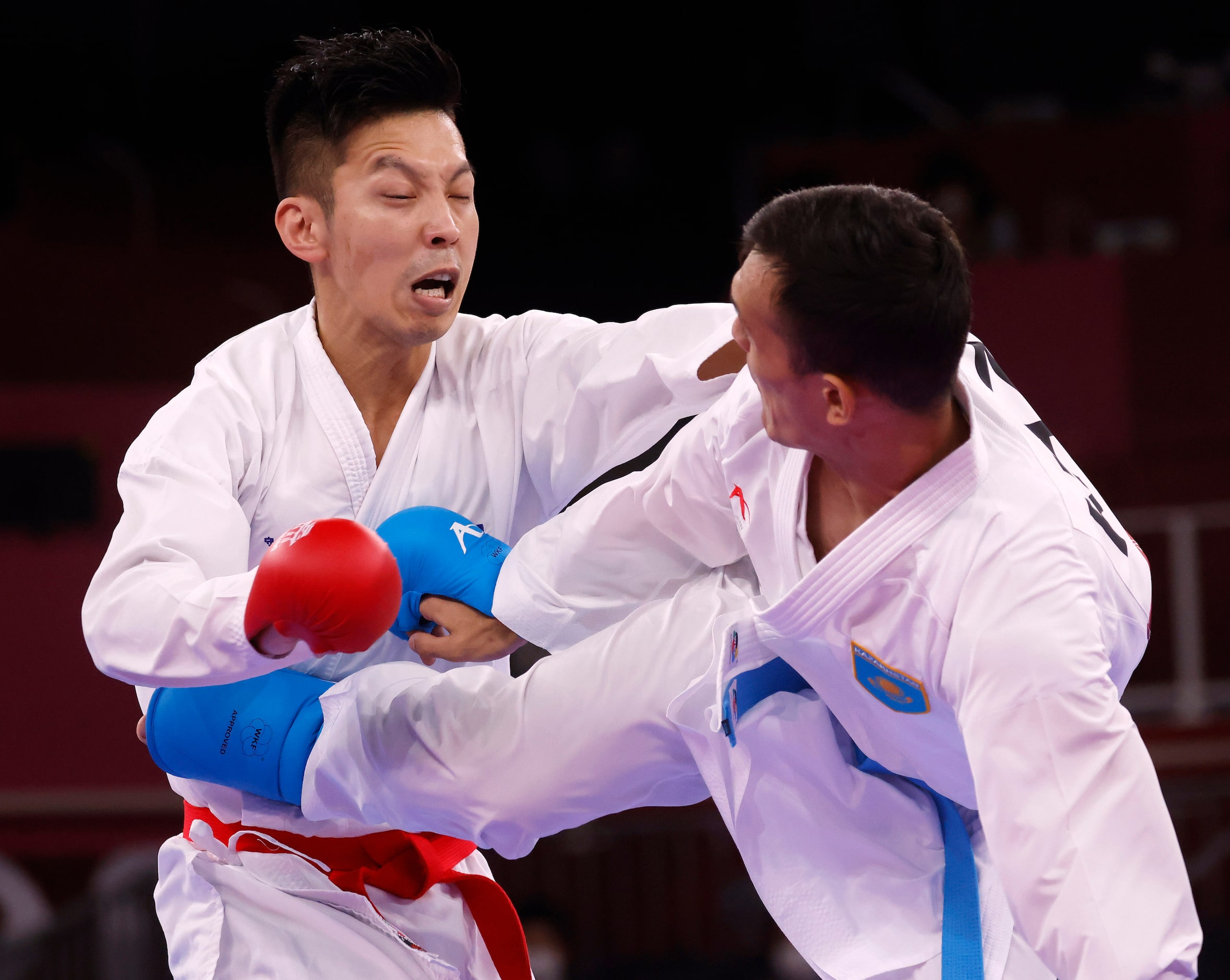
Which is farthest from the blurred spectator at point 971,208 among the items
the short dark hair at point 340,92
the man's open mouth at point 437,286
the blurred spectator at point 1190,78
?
the man's open mouth at point 437,286

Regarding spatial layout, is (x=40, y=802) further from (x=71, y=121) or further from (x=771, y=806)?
(x=771, y=806)

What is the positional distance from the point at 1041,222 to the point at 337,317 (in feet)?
18.8

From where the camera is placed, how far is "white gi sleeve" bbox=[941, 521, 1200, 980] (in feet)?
5.28

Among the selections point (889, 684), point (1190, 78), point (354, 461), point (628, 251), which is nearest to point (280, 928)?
point (354, 461)

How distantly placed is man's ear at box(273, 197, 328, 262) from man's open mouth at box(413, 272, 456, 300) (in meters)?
0.21

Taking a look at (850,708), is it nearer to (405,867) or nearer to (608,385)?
(608,385)

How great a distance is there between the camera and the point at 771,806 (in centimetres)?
226

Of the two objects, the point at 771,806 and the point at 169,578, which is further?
the point at 771,806

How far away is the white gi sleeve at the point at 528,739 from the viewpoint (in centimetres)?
230

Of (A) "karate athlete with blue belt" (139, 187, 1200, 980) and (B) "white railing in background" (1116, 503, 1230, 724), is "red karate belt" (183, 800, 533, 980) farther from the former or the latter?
(B) "white railing in background" (1116, 503, 1230, 724)

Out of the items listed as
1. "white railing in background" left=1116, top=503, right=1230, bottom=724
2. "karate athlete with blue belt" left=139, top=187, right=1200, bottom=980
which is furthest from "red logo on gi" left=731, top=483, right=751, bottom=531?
"white railing in background" left=1116, top=503, right=1230, bottom=724

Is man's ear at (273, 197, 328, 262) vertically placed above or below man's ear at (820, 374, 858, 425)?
above

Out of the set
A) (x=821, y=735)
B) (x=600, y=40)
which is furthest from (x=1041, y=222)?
(x=821, y=735)

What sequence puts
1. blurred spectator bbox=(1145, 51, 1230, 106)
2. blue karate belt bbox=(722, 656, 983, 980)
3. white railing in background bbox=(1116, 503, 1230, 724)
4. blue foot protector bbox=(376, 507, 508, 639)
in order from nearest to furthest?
1. blue karate belt bbox=(722, 656, 983, 980)
2. blue foot protector bbox=(376, 507, 508, 639)
3. white railing in background bbox=(1116, 503, 1230, 724)
4. blurred spectator bbox=(1145, 51, 1230, 106)
